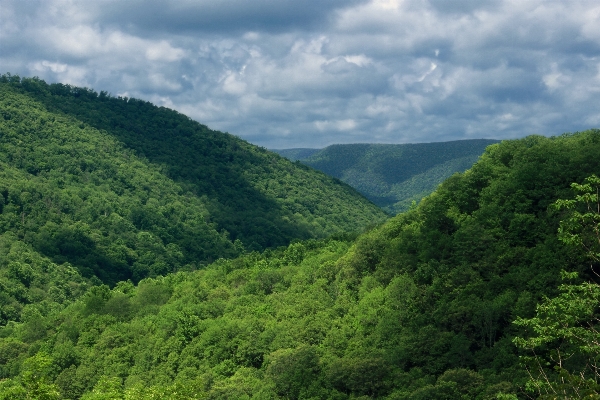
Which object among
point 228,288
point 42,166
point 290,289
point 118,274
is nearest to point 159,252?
point 118,274

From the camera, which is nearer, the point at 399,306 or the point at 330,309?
the point at 399,306

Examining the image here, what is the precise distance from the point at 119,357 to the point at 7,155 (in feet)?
375

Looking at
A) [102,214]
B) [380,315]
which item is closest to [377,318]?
[380,315]

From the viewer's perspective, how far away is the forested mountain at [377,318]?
52656mm

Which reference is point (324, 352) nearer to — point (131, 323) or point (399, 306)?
point (399, 306)

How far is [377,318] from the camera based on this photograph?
6250 cm

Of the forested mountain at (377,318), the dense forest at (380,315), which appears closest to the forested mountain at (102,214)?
the dense forest at (380,315)

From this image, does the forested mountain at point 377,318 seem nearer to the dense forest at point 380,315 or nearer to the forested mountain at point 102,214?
the dense forest at point 380,315

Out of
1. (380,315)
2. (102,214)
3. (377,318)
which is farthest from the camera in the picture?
(102,214)

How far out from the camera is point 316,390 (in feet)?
179

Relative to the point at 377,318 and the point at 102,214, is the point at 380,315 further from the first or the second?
the point at 102,214

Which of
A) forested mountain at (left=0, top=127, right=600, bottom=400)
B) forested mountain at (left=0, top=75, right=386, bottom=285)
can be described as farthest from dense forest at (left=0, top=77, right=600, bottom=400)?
forested mountain at (left=0, top=75, right=386, bottom=285)

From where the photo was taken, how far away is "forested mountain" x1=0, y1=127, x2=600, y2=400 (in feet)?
173

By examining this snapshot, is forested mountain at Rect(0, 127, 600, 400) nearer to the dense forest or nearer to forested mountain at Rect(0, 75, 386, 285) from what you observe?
the dense forest
